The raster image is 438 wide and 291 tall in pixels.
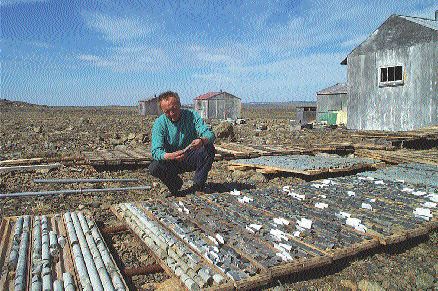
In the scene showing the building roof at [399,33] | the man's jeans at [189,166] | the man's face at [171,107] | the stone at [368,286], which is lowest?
the stone at [368,286]

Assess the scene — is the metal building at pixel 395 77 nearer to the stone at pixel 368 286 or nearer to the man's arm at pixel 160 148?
the man's arm at pixel 160 148

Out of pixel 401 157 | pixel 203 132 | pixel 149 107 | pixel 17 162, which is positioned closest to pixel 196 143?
pixel 203 132

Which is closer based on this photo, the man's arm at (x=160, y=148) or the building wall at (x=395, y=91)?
the man's arm at (x=160, y=148)

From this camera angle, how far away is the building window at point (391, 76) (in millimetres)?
16297

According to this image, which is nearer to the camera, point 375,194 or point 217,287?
point 217,287

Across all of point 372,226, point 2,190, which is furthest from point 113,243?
point 2,190

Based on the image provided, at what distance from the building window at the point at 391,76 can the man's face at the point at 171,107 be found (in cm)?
1371

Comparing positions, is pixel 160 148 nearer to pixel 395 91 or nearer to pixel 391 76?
pixel 395 91

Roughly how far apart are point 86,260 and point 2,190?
4421 millimetres

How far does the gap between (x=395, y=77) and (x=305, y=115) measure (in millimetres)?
9656

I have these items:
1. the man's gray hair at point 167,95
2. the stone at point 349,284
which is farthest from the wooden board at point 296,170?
the stone at point 349,284

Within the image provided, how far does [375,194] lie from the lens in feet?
18.1

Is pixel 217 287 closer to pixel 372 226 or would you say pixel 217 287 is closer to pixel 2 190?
pixel 372 226

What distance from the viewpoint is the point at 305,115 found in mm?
25969
